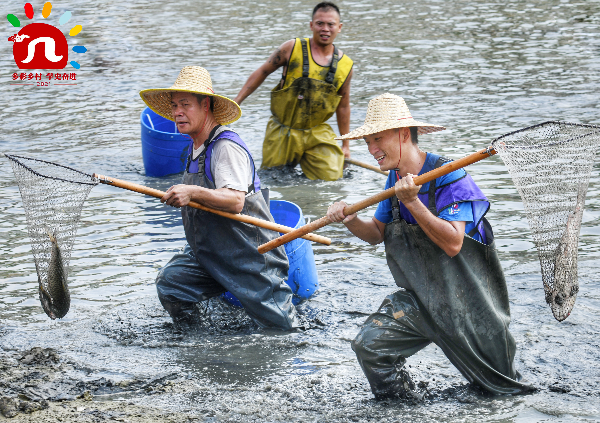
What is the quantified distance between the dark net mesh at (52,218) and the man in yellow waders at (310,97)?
11.7ft

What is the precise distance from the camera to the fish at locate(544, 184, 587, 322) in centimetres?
400

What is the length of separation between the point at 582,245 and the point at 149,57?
430 inches

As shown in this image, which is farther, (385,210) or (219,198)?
(219,198)

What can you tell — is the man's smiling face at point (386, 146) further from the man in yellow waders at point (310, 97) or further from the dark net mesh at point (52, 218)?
the man in yellow waders at point (310, 97)

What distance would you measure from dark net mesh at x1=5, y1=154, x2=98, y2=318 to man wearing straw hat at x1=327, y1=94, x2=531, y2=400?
1510mm

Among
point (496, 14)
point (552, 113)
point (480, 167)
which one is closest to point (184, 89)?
point (480, 167)

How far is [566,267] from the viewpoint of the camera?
4008 millimetres

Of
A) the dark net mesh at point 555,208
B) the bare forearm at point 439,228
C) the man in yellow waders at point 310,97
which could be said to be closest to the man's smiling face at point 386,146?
the bare forearm at point 439,228

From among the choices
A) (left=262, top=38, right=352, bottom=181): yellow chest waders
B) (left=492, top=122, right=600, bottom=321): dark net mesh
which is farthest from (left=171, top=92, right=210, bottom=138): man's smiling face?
(left=262, top=38, right=352, bottom=181): yellow chest waders

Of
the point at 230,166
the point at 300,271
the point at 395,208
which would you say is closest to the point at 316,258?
the point at 300,271

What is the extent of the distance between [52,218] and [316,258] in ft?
8.67

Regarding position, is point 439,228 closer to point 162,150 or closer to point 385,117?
point 385,117

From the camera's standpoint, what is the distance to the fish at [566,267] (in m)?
4.00

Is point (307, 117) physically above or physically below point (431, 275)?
above
